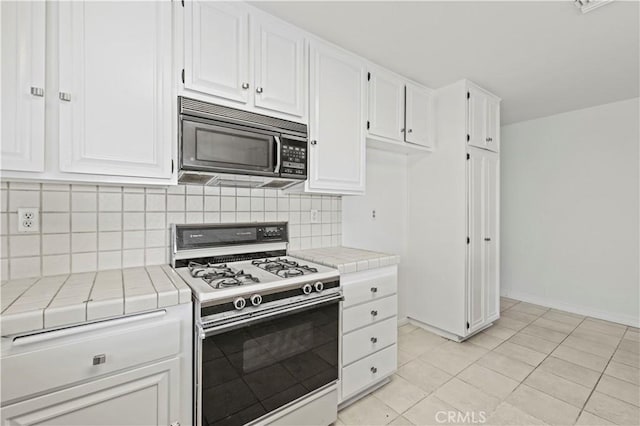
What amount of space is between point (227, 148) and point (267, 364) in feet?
3.78

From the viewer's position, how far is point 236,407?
1.34 meters

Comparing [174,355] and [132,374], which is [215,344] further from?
[132,374]

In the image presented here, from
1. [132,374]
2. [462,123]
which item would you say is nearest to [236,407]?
[132,374]

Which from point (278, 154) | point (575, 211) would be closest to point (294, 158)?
point (278, 154)

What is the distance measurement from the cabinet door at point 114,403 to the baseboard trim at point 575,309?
4454 millimetres

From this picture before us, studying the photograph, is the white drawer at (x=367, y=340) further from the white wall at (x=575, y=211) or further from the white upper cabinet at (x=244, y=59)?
the white wall at (x=575, y=211)

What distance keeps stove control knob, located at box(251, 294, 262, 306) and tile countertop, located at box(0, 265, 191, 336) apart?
27 cm

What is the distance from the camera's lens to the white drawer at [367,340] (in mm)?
1834

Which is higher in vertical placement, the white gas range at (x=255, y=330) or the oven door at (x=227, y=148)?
the oven door at (x=227, y=148)

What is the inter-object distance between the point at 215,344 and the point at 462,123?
2.72 m

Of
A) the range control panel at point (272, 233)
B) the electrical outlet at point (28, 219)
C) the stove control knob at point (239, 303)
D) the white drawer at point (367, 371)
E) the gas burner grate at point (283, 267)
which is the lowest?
the white drawer at point (367, 371)

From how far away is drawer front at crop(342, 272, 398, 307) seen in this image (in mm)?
1835

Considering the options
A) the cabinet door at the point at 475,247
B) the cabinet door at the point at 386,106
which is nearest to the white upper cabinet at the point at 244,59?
the cabinet door at the point at 386,106

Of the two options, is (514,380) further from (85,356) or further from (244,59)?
(244,59)
